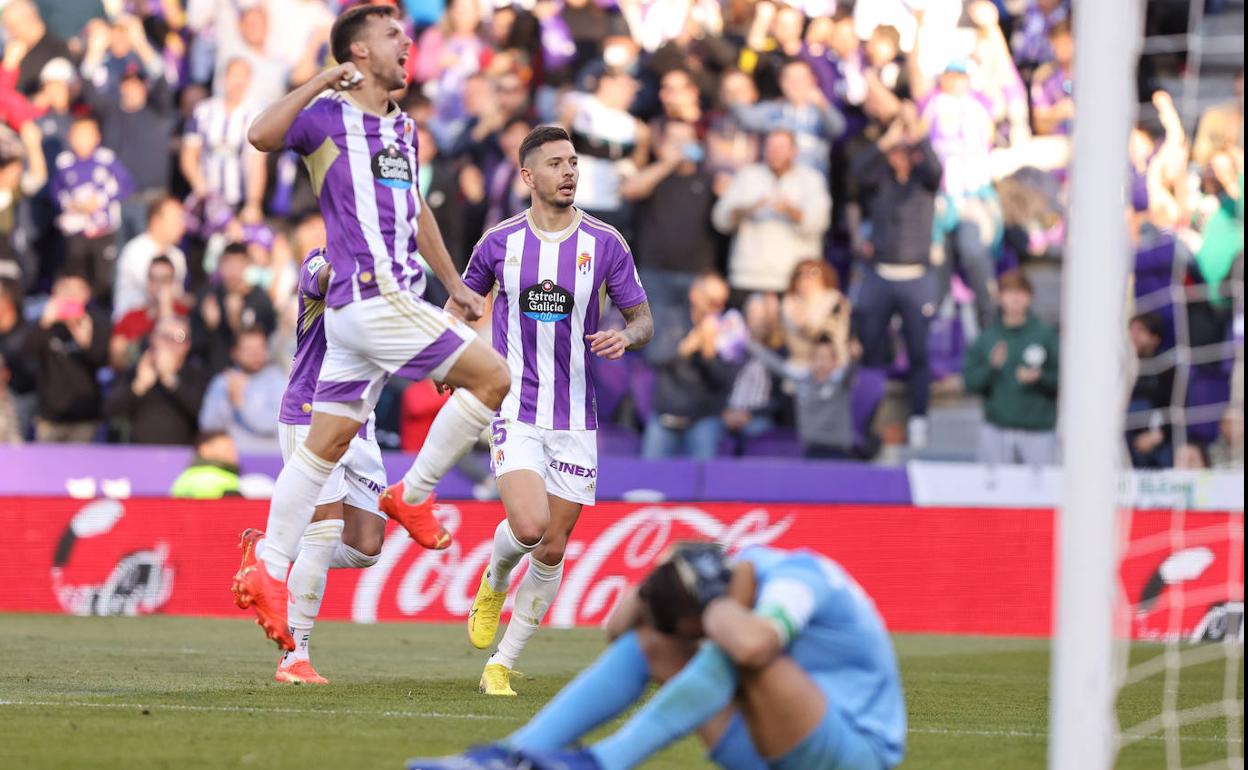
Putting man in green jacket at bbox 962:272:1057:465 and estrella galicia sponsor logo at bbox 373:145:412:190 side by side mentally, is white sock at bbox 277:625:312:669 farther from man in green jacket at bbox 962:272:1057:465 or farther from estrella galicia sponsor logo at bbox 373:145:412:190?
man in green jacket at bbox 962:272:1057:465

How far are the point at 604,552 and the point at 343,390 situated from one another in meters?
6.76

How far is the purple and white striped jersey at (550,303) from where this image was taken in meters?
9.55

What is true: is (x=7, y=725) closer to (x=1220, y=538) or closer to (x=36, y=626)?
(x=36, y=626)

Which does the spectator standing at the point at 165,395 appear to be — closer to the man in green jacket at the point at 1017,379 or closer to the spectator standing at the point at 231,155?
the spectator standing at the point at 231,155

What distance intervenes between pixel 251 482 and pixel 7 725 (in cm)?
814

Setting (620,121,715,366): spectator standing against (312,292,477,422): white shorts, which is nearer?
(312,292,477,422): white shorts

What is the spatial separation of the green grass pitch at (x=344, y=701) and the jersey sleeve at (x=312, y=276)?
191 centimetres

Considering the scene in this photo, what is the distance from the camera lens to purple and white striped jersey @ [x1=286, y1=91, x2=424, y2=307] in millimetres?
8023

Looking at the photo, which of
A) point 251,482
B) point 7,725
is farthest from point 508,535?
point 251,482

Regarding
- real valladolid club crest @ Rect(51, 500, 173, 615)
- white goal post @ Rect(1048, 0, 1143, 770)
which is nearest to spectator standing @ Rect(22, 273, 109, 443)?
real valladolid club crest @ Rect(51, 500, 173, 615)

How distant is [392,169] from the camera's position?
8164mm

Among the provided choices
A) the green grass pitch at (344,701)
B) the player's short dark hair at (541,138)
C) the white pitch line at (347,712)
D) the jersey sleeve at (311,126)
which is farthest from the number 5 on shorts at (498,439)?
the jersey sleeve at (311,126)

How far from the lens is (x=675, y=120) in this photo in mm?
16875

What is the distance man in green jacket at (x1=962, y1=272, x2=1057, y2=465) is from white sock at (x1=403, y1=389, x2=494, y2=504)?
8081 millimetres
